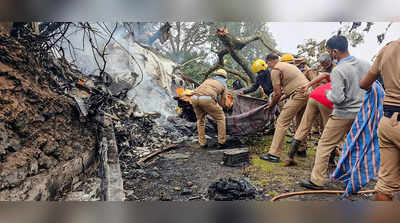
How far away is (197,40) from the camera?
275cm

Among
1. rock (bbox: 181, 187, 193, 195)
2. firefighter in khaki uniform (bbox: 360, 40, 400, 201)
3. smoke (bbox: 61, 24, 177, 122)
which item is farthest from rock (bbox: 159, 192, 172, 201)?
firefighter in khaki uniform (bbox: 360, 40, 400, 201)

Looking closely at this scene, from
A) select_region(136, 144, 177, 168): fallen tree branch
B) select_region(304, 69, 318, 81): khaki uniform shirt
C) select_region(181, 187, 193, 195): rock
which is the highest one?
select_region(304, 69, 318, 81): khaki uniform shirt

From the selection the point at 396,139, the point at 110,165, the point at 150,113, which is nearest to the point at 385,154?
the point at 396,139

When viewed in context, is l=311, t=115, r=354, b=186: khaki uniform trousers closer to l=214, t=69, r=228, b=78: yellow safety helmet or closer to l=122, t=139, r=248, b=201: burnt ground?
l=122, t=139, r=248, b=201: burnt ground

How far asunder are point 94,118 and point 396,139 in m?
2.48

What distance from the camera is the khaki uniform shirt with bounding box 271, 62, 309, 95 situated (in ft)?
8.49

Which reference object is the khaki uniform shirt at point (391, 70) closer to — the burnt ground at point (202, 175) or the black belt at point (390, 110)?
the black belt at point (390, 110)

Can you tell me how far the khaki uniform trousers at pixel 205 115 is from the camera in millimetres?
2709

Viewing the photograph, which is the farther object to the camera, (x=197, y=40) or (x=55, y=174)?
(x=197, y=40)

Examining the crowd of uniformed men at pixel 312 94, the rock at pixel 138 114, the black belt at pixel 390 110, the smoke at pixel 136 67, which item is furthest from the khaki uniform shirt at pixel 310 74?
the rock at pixel 138 114

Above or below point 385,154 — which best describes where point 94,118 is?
above

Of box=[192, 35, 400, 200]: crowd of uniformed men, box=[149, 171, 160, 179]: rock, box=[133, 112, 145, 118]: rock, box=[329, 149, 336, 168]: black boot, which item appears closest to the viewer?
box=[192, 35, 400, 200]: crowd of uniformed men
